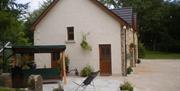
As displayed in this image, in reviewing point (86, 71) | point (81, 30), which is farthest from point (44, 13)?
point (86, 71)

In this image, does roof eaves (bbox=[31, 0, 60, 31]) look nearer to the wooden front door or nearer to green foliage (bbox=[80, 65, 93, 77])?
the wooden front door

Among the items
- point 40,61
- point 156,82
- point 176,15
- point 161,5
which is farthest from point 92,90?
point 161,5

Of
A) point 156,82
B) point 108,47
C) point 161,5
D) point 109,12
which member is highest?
point 161,5

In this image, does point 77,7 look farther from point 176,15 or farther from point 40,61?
point 176,15

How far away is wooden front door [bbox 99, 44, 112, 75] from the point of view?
93.4 ft

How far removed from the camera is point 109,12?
93.2 feet

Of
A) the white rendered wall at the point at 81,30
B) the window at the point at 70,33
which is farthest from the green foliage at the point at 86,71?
the window at the point at 70,33

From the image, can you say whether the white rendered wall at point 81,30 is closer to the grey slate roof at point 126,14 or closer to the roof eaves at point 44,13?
the roof eaves at point 44,13

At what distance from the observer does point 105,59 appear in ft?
94.0

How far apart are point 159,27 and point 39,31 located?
128ft

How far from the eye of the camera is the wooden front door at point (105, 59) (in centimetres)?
2847

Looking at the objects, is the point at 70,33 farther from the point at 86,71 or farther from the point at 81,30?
the point at 86,71

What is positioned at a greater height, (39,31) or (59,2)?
(59,2)

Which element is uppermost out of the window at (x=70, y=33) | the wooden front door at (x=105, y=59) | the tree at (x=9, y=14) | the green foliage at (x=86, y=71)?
the tree at (x=9, y=14)
